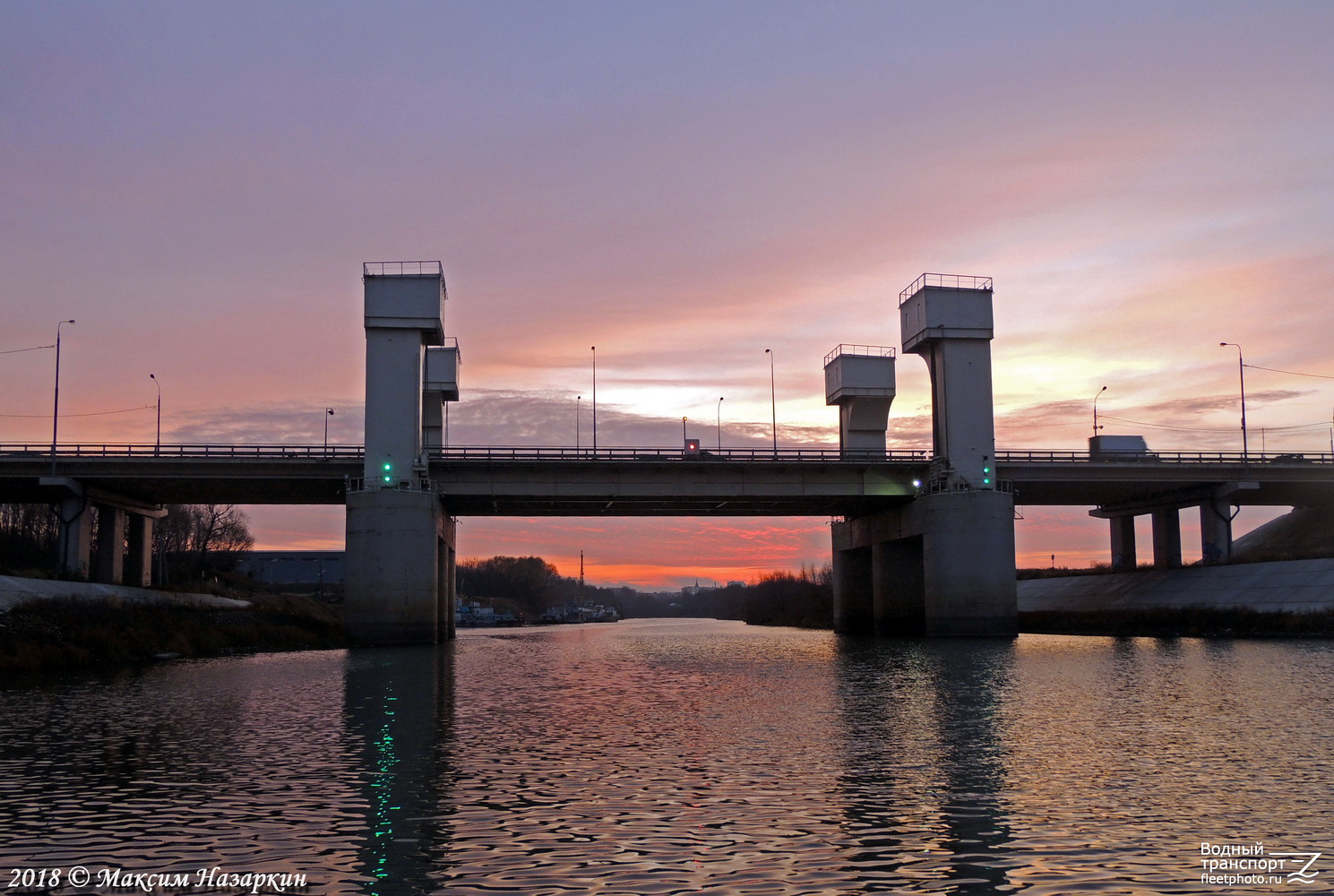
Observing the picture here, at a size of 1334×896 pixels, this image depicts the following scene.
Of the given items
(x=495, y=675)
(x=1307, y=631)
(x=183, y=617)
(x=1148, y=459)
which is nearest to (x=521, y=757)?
(x=495, y=675)

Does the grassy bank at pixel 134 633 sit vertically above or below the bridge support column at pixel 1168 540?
below

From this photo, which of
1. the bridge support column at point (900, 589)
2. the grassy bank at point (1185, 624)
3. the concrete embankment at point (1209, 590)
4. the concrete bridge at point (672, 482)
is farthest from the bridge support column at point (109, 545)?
the concrete embankment at point (1209, 590)

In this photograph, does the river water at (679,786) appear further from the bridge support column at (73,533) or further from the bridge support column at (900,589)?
the bridge support column at (900,589)

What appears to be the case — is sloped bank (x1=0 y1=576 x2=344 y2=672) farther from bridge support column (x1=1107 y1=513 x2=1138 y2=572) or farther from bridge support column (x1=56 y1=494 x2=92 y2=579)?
bridge support column (x1=1107 y1=513 x2=1138 y2=572)

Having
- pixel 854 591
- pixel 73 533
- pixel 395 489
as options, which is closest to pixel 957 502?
pixel 854 591

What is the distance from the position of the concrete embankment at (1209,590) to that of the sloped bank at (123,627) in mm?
63750

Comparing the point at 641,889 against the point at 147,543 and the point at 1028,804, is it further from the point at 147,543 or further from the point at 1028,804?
the point at 147,543

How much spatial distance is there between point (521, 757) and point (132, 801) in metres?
7.58

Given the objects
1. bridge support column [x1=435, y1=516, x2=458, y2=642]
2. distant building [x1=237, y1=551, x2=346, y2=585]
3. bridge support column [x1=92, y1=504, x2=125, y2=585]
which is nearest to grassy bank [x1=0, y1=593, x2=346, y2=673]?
bridge support column [x1=435, y1=516, x2=458, y2=642]

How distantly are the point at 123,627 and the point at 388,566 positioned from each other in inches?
725

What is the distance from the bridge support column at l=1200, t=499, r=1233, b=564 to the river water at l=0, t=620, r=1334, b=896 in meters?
53.2

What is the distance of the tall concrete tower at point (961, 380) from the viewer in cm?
8144

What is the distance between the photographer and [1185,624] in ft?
251
